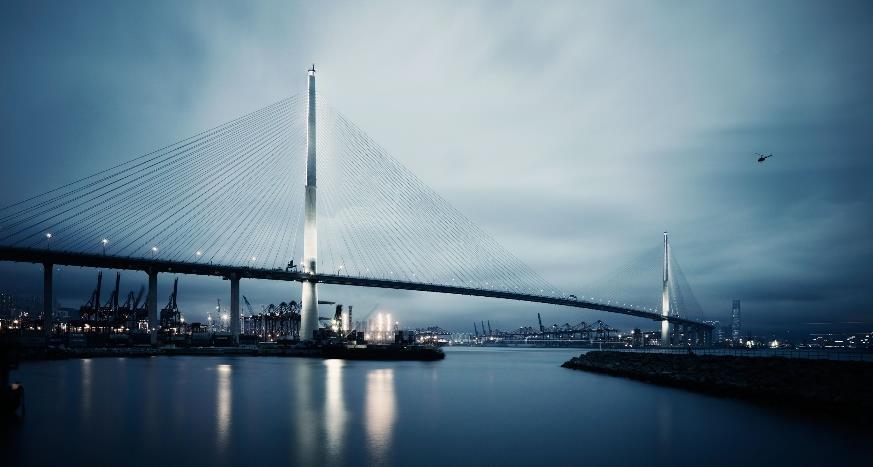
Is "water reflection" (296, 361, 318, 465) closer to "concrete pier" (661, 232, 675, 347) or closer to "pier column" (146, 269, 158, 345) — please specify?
"pier column" (146, 269, 158, 345)

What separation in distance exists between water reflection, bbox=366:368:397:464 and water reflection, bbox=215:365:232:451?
4.96 metres

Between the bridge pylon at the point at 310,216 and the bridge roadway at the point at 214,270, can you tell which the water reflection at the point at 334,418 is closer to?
the bridge pylon at the point at 310,216

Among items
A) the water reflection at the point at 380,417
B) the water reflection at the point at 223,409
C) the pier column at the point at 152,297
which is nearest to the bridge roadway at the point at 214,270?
the pier column at the point at 152,297

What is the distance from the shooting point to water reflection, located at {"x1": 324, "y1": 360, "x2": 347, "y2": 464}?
17344mm

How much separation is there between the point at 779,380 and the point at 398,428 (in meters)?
20.8

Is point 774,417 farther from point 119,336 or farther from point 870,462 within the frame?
point 119,336

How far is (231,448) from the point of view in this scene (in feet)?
57.0

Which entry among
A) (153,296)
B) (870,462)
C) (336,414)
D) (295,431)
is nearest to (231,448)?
(295,431)

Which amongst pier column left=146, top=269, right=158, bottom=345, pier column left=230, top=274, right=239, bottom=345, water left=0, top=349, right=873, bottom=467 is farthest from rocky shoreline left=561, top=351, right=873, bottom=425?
pier column left=146, top=269, right=158, bottom=345

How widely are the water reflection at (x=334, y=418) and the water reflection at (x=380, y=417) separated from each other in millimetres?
1034

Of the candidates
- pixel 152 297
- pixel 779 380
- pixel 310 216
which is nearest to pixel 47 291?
pixel 152 297

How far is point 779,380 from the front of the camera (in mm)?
28781

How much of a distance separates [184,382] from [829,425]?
36.1 m

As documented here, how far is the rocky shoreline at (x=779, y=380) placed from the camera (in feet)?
77.1
